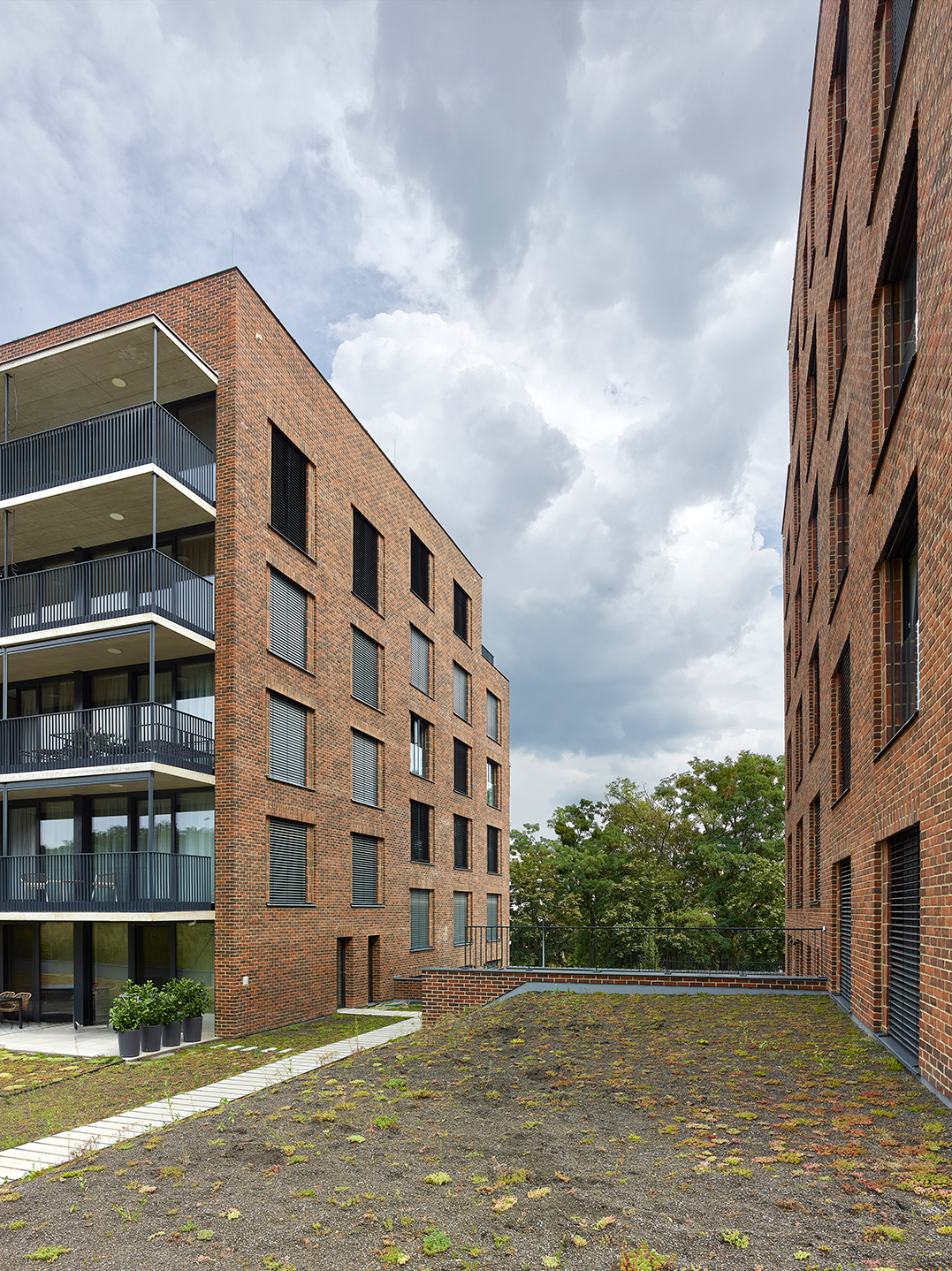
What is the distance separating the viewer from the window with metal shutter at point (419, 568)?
28.8m

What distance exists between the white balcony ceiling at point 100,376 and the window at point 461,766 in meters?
17.4

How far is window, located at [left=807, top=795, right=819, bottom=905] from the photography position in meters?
19.7

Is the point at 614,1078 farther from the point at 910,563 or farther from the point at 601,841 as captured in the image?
the point at 601,841

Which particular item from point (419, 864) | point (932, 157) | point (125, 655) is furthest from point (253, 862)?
point (932, 157)

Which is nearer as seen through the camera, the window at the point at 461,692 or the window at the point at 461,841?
the window at the point at 461,841

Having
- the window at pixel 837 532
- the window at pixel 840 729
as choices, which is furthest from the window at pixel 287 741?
the window at pixel 837 532

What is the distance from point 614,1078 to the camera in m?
8.32

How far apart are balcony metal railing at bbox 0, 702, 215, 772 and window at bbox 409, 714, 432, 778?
35.1ft

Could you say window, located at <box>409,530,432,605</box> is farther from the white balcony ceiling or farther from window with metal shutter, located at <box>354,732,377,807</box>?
the white balcony ceiling

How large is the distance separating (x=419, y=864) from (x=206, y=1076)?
15.6 m

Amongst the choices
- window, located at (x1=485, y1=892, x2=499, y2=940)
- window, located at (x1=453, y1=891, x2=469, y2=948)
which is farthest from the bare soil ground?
window, located at (x1=485, y1=892, x2=499, y2=940)

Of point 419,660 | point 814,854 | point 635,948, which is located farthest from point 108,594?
point 635,948

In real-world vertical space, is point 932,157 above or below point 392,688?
above

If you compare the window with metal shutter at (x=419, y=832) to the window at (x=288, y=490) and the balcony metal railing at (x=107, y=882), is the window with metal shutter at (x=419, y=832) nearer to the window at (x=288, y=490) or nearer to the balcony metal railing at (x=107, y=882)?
the window at (x=288, y=490)
